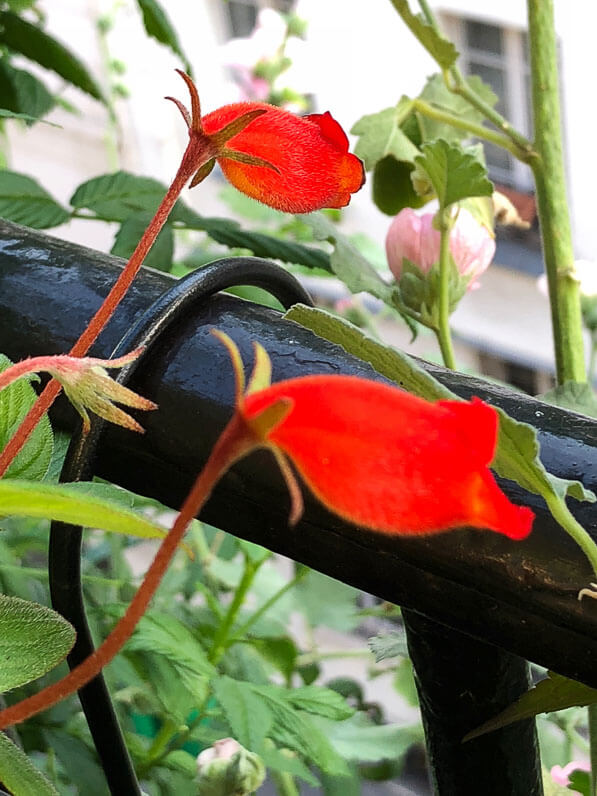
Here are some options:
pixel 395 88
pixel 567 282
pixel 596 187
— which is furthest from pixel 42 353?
pixel 395 88

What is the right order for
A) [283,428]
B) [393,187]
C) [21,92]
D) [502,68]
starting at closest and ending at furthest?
[283,428]
[393,187]
[21,92]
[502,68]

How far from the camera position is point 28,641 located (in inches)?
5.3

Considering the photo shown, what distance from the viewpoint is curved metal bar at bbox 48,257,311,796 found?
0.15 m

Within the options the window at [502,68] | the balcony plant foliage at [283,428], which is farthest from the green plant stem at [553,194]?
the window at [502,68]

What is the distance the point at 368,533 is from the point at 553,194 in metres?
0.16

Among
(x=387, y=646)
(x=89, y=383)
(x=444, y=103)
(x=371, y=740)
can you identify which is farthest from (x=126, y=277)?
(x=371, y=740)

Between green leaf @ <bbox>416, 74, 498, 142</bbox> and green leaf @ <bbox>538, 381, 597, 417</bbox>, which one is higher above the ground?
green leaf @ <bbox>416, 74, 498, 142</bbox>

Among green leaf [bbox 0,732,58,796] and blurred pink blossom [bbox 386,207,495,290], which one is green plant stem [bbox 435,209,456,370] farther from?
green leaf [bbox 0,732,58,796]

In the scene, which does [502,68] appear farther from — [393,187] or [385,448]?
[385,448]

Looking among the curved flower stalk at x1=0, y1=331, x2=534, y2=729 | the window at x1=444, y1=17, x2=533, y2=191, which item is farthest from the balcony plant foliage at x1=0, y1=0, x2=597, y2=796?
the window at x1=444, y1=17, x2=533, y2=191

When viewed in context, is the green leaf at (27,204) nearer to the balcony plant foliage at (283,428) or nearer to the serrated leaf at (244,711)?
the balcony plant foliage at (283,428)

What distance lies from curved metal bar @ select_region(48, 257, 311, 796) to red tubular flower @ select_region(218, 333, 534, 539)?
0.23 feet

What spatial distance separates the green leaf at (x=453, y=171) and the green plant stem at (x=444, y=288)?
0.01 m

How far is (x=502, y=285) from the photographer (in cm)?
130
